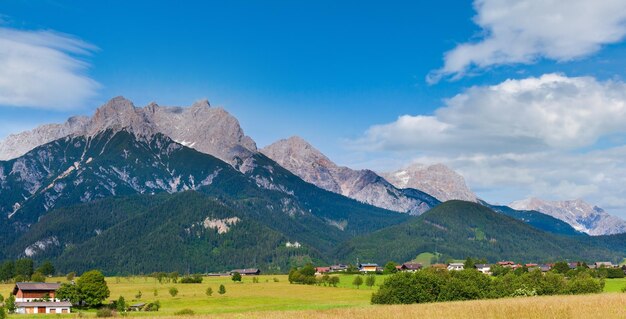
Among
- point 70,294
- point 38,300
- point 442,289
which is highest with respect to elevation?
point 70,294

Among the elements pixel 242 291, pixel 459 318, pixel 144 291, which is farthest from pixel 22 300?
pixel 459 318

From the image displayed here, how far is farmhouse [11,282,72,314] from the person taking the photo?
147000mm

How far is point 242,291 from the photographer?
7756 inches

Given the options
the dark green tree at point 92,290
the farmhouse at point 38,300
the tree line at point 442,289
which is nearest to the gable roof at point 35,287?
the farmhouse at point 38,300

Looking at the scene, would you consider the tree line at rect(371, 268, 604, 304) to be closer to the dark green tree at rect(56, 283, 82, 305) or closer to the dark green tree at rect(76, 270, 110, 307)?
the dark green tree at rect(76, 270, 110, 307)

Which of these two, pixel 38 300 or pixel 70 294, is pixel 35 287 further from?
pixel 70 294

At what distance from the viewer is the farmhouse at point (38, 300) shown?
14700cm

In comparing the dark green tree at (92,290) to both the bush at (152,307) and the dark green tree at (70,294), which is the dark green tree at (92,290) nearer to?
the dark green tree at (70,294)

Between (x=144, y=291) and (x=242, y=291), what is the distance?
29.3 m

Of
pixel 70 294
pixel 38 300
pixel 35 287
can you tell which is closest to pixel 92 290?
pixel 70 294

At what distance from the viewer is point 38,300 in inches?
6280

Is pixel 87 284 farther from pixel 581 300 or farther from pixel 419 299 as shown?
pixel 581 300

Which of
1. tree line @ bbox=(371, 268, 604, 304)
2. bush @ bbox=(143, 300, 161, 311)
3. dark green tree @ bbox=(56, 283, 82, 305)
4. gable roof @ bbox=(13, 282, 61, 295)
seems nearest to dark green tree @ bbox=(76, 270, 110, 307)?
dark green tree @ bbox=(56, 283, 82, 305)

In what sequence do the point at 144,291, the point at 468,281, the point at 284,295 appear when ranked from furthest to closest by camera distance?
the point at 144,291, the point at 284,295, the point at 468,281
